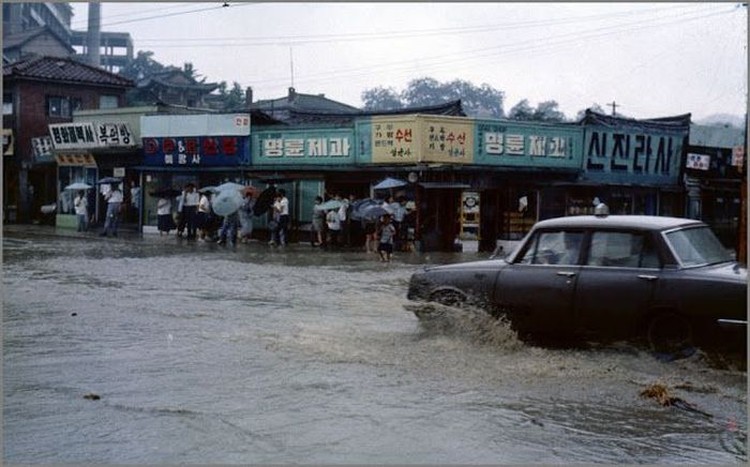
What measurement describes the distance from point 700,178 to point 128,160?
21.2 metres

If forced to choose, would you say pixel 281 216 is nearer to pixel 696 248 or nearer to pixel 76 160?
pixel 76 160

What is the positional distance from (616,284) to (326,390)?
9.70 feet

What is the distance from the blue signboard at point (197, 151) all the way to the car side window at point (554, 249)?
2205 centimetres

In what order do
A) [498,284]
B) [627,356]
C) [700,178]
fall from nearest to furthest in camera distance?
[627,356]
[498,284]
[700,178]

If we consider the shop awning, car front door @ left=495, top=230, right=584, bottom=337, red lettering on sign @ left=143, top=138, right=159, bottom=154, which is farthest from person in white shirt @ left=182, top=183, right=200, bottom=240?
car front door @ left=495, top=230, right=584, bottom=337

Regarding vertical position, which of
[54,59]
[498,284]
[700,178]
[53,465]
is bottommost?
[53,465]

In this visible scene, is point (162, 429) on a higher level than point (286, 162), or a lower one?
lower

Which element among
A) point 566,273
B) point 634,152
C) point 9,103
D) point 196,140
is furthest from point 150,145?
point 566,273

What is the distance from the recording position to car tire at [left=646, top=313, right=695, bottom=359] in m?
8.23

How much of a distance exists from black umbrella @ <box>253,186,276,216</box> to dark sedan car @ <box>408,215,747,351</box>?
19156 millimetres

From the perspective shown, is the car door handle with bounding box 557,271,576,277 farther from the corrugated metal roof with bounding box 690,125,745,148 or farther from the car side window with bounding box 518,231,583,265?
the corrugated metal roof with bounding box 690,125,745,148

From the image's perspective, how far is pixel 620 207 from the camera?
3106 cm

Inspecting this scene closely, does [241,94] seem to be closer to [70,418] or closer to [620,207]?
[620,207]

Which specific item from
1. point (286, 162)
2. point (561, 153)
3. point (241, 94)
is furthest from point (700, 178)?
point (241, 94)
